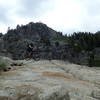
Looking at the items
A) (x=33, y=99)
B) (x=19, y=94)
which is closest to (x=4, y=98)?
(x=19, y=94)

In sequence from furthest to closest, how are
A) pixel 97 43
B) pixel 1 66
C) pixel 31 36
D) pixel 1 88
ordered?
1. pixel 31 36
2. pixel 97 43
3. pixel 1 66
4. pixel 1 88

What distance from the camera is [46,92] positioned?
5.41 metres

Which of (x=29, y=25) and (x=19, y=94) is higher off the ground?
(x=29, y=25)

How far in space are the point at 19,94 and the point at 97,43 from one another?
8341cm

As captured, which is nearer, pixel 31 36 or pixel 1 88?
pixel 1 88

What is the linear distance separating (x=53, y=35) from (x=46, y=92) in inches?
4516

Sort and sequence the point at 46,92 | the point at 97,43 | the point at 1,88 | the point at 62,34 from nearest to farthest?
the point at 46,92 → the point at 1,88 → the point at 97,43 → the point at 62,34

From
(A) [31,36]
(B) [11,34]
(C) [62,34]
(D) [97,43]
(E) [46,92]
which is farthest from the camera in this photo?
(C) [62,34]

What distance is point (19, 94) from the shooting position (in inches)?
209

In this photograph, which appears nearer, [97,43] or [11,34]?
[97,43]

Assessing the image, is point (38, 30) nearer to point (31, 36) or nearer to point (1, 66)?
point (31, 36)

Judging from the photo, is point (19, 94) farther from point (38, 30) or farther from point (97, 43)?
point (38, 30)

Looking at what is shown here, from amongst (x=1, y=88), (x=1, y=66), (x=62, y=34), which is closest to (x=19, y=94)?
(x=1, y=88)

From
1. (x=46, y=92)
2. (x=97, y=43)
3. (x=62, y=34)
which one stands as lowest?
(x=46, y=92)
